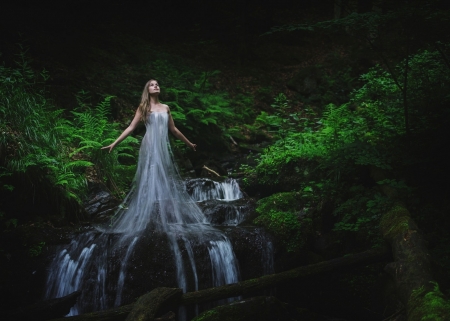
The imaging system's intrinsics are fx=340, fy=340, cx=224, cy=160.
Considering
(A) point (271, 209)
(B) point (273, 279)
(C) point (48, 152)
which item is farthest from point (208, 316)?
(C) point (48, 152)

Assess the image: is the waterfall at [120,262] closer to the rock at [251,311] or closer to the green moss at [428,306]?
the rock at [251,311]

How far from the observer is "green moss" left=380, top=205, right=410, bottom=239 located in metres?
4.23

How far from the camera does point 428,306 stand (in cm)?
285

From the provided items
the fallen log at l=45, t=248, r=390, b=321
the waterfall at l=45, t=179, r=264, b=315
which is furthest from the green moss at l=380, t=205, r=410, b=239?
the waterfall at l=45, t=179, r=264, b=315

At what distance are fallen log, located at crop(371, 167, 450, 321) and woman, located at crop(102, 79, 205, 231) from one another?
130 inches

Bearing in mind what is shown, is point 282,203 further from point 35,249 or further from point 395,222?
point 35,249

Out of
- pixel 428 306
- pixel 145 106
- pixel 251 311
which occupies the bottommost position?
pixel 251 311

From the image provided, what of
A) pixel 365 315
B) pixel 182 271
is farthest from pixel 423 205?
pixel 182 271

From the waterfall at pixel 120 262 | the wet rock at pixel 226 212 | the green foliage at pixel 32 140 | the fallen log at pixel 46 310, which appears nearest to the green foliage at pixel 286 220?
the wet rock at pixel 226 212

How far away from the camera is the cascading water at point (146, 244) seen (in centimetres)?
487

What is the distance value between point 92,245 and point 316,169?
459cm

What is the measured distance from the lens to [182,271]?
16.7 ft

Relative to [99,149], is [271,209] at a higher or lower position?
lower

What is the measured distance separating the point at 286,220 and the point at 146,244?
2456mm
